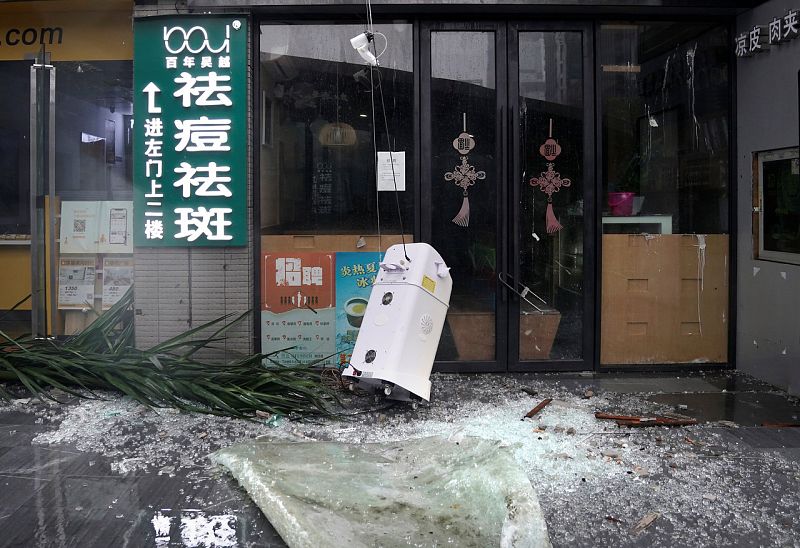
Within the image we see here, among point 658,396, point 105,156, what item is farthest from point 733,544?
point 105,156

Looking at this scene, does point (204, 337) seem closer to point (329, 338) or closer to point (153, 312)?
point (153, 312)

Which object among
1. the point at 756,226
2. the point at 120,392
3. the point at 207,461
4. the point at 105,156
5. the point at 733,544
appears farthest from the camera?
the point at 105,156

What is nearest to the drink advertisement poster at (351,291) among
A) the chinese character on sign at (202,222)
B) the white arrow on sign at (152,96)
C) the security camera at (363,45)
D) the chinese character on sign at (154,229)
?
the chinese character on sign at (202,222)

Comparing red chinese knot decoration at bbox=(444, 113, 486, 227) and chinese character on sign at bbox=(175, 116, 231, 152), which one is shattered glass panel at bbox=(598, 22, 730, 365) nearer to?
red chinese knot decoration at bbox=(444, 113, 486, 227)

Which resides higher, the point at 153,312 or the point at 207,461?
the point at 153,312

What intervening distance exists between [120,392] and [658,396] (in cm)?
441

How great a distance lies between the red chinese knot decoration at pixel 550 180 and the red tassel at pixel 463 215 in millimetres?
613

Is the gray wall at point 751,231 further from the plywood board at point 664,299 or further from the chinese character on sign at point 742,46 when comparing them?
the plywood board at point 664,299

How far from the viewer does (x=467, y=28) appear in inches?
280

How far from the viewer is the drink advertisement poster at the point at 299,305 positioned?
714 centimetres

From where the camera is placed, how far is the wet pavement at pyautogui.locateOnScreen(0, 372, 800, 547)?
4.07m

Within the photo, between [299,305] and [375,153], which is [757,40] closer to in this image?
[375,153]

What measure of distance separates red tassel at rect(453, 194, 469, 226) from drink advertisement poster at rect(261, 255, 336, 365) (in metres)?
1.18

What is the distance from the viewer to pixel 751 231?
7.07m
